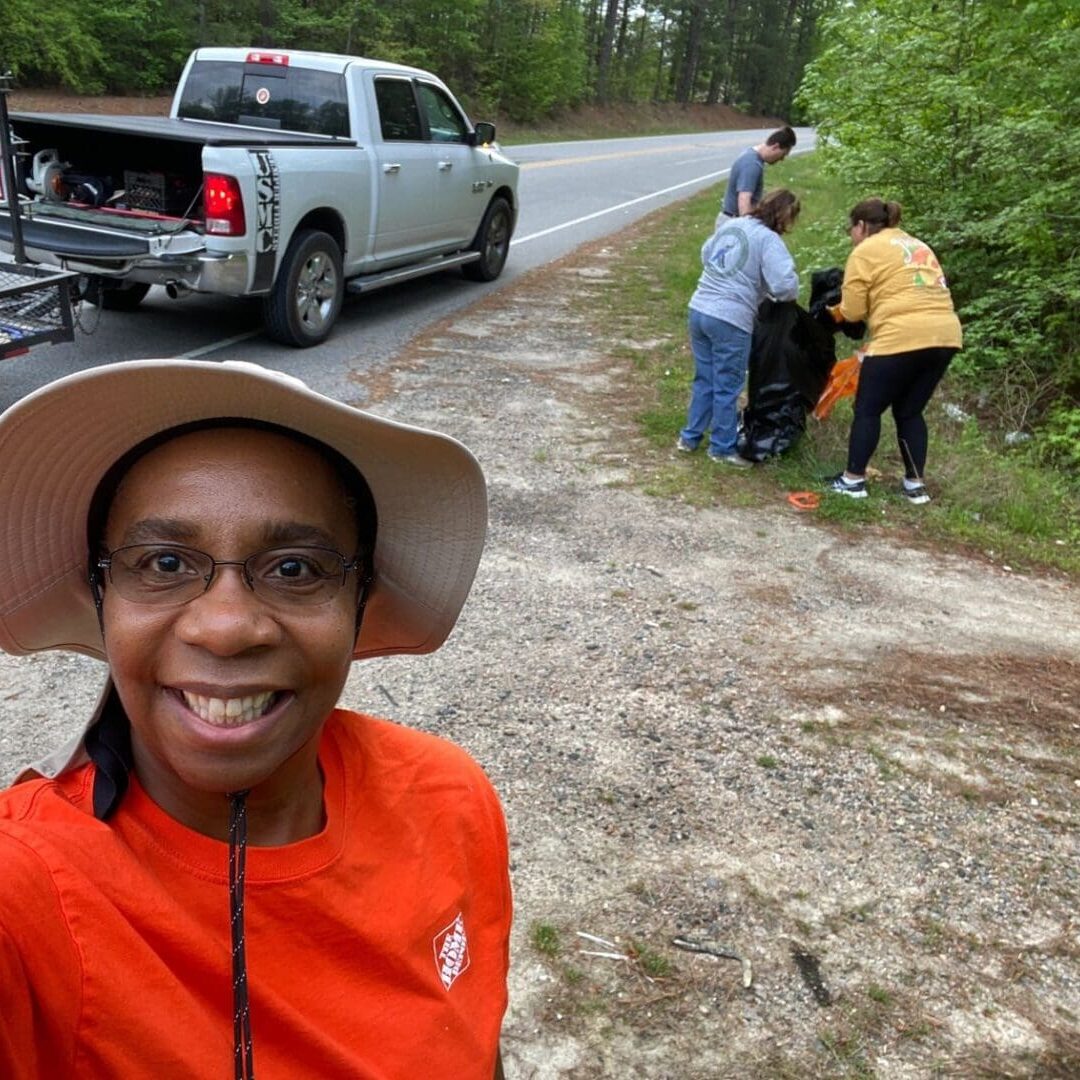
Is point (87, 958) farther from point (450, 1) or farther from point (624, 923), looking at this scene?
point (450, 1)

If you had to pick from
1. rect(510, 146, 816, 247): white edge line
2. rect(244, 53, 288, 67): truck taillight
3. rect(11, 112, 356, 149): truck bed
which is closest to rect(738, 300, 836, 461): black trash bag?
rect(11, 112, 356, 149): truck bed

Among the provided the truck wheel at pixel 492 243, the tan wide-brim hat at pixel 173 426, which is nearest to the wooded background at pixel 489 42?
the truck wheel at pixel 492 243

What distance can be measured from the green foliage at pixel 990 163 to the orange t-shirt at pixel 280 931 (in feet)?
24.7

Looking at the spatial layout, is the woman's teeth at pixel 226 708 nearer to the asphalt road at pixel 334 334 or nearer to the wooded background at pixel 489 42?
the asphalt road at pixel 334 334

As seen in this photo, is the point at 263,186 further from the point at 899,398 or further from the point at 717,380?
the point at 899,398

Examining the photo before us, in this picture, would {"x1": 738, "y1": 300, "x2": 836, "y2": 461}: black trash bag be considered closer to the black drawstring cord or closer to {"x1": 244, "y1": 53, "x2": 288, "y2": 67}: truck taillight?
{"x1": 244, "y1": 53, "x2": 288, "y2": 67}: truck taillight

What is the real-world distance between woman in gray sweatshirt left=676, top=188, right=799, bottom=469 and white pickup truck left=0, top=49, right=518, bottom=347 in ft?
10.1

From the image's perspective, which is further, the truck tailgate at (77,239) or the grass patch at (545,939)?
the truck tailgate at (77,239)

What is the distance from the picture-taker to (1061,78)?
8609mm

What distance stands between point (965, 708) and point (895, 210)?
3313mm

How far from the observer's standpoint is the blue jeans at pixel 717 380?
6379 mm

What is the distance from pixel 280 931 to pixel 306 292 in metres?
7.47

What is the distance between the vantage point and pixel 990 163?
30.1 feet

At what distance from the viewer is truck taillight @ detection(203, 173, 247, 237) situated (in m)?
6.90
